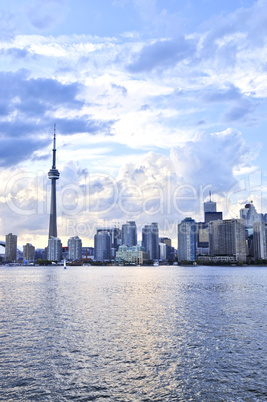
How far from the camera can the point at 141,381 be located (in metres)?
32.0

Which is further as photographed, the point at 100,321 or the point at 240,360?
the point at 100,321

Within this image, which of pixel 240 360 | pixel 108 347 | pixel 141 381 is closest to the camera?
pixel 141 381

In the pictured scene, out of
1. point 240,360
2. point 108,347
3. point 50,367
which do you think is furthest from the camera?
point 108,347

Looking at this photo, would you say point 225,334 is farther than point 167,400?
Yes

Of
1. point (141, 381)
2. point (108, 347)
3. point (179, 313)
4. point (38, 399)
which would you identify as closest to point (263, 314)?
point (179, 313)

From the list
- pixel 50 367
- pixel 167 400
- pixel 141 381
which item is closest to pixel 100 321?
pixel 50 367

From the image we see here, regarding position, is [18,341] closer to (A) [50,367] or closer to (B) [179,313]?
(A) [50,367]

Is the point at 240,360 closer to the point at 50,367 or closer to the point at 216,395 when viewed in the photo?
the point at 216,395

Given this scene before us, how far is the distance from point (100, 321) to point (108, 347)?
1598cm

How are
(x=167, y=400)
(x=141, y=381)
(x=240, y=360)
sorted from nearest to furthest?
1. (x=167, y=400)
2. (x=141, y=381)
3. (x=240, y=360)

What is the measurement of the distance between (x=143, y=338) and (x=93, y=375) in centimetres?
1473

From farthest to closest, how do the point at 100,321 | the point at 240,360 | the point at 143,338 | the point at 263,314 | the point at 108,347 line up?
the point at 263,314 < the point at 100,321 < the point at 143,338 < the point at 108,347 < the point at 240,360

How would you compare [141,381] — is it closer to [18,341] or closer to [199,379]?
[199,379]

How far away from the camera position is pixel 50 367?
35.7m
